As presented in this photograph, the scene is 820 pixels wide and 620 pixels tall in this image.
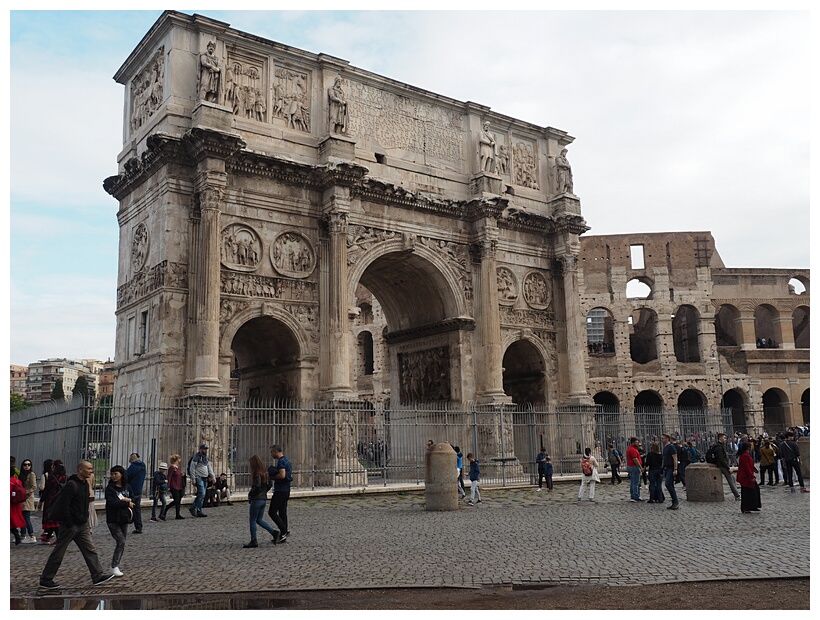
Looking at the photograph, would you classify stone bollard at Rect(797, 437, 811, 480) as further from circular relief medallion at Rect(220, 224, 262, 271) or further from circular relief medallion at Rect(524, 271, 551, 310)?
circular relief medallion at Rect(220, 224, 262, 271)

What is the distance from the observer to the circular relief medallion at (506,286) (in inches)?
988

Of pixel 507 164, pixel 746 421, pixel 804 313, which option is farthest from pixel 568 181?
pixel 804 313

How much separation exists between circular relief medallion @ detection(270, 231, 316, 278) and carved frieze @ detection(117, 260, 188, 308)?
101 inches

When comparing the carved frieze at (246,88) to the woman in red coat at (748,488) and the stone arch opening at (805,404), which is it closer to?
the woman in red coat at (748,488)

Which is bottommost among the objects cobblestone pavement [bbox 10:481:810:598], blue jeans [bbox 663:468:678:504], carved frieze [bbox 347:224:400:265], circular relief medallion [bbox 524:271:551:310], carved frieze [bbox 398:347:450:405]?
cobblestone pavement [bbox 10:481:810:598]

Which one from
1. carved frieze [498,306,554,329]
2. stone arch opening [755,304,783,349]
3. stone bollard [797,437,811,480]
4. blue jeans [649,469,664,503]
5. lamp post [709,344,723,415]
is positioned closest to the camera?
blue jeans [649,469,664,503]

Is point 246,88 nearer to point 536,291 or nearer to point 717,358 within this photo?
point 536,291

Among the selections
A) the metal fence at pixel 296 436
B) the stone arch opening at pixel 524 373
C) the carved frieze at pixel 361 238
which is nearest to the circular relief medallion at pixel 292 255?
the carved frieze at pixel 361 238

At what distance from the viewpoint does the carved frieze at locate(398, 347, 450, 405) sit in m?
24.2

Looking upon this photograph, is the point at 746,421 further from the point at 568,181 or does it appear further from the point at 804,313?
the point at 568,181

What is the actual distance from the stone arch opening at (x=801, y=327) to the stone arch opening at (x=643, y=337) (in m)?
8.32

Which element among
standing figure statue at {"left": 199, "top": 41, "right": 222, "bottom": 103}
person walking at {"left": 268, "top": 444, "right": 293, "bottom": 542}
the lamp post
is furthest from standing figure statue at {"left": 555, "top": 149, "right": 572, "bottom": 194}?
person walking at {"left": 268, "top": 444, "right": 293, "bottom": 542}

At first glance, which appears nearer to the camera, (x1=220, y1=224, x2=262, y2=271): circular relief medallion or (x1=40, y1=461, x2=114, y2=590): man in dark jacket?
(x1=40, y1=461, x2=114, y2=590): man in dark jacket

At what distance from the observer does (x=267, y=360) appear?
72.1 ft
